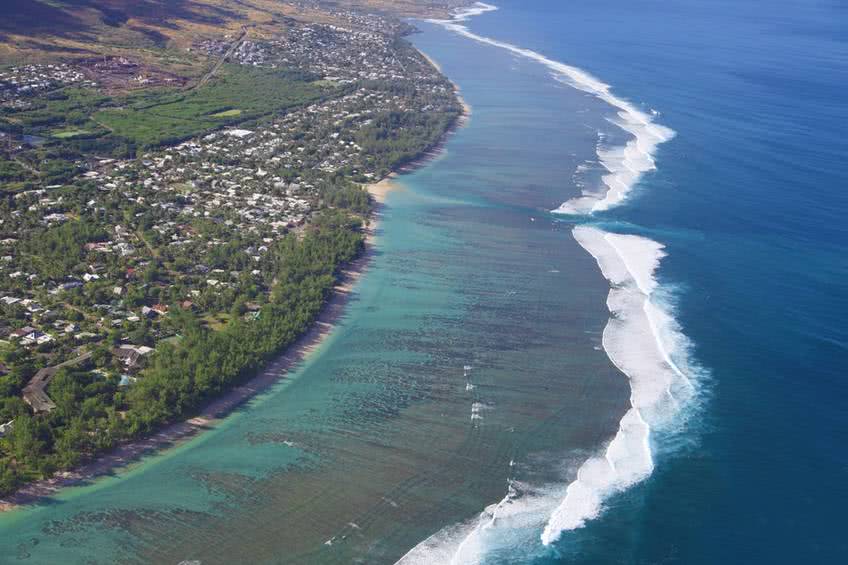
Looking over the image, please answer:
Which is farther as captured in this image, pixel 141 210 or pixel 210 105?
pixel 210 105

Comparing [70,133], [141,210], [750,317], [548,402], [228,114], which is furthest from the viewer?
[228,114]

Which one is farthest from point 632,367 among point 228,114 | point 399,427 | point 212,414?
point 228,114

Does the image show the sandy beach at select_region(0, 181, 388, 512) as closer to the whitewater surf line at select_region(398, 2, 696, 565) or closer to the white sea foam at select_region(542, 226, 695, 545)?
the whitewater surf line at select_region(398, 2, 696, 565)

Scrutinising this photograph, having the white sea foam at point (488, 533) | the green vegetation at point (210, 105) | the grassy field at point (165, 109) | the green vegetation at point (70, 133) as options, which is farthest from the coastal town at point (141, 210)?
the white sea foam at point (488, 533)

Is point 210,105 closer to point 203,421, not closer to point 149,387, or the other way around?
point 149,387

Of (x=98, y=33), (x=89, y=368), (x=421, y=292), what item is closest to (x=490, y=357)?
(x=421, y=292)

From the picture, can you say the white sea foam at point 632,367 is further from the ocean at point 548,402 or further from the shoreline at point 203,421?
the shoreline at point 203,421
